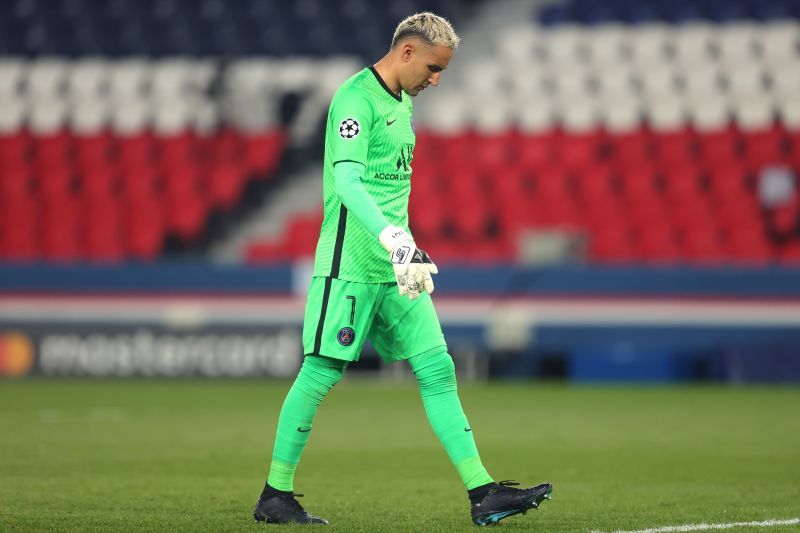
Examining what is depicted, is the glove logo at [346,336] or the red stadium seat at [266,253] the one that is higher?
the red stadium seat at [266,253]

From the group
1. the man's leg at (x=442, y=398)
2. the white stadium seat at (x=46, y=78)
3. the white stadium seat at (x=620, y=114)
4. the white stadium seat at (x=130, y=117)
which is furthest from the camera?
the white stadium seat at (x=46, y=78)

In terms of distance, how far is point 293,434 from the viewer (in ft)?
19.8

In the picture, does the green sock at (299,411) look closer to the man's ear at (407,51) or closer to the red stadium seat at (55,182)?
the man's ear at (407,51)

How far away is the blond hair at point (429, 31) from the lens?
5.94 m

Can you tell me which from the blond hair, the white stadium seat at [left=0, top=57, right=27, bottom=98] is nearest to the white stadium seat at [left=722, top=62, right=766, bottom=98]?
the white stadium seat at [left=0, top=57, right=27, bottom=98]

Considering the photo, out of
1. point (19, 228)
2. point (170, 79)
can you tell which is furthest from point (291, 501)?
point (170, 79)

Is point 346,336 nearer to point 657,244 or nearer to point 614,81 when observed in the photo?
point 657,244

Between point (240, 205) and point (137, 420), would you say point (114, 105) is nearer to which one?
Answer: point (240, 205)

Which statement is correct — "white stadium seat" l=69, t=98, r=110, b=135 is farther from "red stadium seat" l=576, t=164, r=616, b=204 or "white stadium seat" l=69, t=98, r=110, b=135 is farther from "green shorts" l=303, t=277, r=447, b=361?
"green shorts" l=303, t=277, r=447, b=361

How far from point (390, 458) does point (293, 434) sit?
3290 mm

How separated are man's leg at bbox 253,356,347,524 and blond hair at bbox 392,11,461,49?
1.45 meters

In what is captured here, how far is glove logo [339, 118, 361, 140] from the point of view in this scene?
5859 millimetres

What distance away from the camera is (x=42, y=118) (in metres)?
22.6

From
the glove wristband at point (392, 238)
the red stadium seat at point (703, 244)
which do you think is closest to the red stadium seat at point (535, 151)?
the red stadium seat at point (703, 244)
